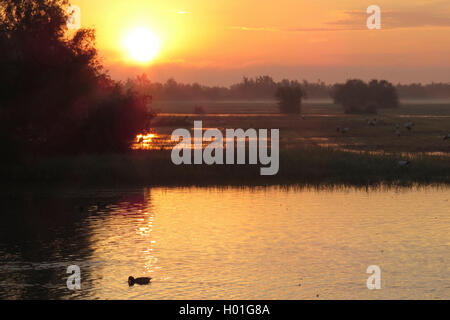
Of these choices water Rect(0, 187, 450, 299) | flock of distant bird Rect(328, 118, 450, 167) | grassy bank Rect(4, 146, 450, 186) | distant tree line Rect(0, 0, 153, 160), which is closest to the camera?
water Rect(0, 187, 450, 299)

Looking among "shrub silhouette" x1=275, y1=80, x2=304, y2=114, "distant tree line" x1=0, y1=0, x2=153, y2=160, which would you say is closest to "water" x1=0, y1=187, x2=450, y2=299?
"distant tree line" x1=0, y1=0, x2=153, y2=160

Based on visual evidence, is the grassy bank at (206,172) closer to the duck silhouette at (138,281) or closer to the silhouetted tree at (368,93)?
the duck silhouette at (138,281)

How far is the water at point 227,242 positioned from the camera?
2264 centimetres

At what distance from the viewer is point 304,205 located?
3825 cm

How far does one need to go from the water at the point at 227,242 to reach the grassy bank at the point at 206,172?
2507mm

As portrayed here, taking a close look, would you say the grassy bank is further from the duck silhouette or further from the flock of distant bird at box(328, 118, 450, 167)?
the duck silhouette

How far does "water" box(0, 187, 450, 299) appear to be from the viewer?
22641 millimetres

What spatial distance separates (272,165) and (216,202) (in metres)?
10.3

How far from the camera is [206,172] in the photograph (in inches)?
1868

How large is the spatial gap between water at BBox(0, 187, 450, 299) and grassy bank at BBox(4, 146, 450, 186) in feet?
8.23

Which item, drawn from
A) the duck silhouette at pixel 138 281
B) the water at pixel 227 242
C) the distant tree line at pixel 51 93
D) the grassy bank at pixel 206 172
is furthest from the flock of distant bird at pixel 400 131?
the duck silhouette at pixel 138 281

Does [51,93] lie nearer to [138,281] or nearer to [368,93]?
[138,281]
